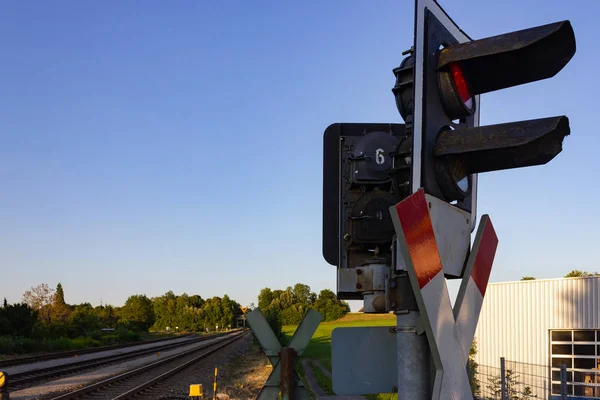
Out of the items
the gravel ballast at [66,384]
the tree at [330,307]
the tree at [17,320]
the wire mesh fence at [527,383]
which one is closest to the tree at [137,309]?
the tree at [330,307]

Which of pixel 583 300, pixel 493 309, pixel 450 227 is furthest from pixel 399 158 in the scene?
pixel 493 309

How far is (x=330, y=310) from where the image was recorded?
277 ft

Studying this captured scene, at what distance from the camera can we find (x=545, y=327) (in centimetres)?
1903

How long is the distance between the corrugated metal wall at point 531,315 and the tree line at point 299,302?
168 ft

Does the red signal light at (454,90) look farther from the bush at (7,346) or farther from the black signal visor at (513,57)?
the bush at (7,346)

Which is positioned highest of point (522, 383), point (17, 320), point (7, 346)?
point (522, 383)

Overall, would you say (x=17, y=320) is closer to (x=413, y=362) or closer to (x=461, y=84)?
(x=413, y=362)

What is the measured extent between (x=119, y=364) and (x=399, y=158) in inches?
956

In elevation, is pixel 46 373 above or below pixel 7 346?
above

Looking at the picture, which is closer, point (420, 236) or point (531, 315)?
point (420, 236)

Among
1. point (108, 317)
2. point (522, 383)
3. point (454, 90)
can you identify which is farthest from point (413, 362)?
point (108, 317)

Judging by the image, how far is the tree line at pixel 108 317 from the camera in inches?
1439

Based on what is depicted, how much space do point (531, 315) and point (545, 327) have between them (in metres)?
0.65

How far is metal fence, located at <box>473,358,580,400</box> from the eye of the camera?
967 centimetres
